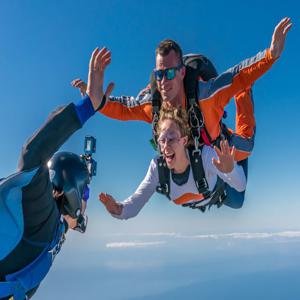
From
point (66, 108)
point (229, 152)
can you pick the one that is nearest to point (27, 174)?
point (66, 108)

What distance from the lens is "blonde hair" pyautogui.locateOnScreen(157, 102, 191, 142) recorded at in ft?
14.3

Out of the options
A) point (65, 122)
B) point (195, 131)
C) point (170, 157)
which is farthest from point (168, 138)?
point (65, 122)

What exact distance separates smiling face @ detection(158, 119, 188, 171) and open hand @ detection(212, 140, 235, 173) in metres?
0.81

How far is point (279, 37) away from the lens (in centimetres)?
464

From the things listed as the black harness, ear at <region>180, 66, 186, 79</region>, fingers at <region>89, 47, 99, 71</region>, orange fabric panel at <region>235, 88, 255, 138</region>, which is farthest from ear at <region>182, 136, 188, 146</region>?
fingers at <region>89, 47, 99, 71</region>

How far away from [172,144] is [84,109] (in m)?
1.92

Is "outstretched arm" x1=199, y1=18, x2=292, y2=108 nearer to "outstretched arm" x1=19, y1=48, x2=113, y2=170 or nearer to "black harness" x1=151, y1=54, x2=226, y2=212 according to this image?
"black harness" x1=151, y1=54, x2=226, y2=212

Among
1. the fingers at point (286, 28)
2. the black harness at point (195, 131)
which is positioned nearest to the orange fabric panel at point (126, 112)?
the black harness at point (195, 131)

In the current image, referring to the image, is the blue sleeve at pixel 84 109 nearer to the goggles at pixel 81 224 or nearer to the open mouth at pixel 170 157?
the goggles at pixel 81 224

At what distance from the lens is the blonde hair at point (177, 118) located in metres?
4.36

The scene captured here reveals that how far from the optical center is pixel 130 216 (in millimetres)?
4238

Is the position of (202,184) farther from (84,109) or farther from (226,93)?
(84,109)

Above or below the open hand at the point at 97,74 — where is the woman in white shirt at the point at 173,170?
below

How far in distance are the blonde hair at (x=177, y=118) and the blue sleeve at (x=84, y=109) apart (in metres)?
1.95
